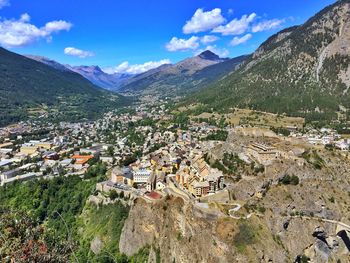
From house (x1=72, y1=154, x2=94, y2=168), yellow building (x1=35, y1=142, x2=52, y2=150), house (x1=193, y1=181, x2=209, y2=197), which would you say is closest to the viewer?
house (x1=193, y1=181, x2=209, y2=197)

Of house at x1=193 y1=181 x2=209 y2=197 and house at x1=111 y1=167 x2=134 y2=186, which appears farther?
house at x1=111 y1=167 x2=134 y2=186

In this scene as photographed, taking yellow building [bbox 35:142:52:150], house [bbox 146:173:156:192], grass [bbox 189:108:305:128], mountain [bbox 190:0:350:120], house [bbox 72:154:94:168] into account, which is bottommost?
house [bbox 72:154:94:168]

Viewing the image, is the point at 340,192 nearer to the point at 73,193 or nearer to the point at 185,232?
the point at 185,232

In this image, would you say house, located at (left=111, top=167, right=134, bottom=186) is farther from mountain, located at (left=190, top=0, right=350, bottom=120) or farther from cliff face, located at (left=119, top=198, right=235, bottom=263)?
mountain, located at (left=190, top=0, right=350, bottom=120)

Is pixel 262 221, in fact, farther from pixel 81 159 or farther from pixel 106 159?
pixel 81 159

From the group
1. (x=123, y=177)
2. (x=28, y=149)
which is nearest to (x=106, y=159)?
(x=123, y=177)

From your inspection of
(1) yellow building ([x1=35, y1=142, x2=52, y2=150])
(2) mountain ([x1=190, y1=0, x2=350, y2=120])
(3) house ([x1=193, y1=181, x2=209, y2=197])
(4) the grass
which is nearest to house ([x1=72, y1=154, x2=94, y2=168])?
(1) yellow building ([x1=35, y1=142, x2=52, y2=150])

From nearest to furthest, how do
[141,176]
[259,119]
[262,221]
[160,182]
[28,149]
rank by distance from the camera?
[262,221] < [160,182] < [141,176] < [28,149] < [259,119]

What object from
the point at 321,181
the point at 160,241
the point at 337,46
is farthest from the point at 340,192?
the point at 337,46

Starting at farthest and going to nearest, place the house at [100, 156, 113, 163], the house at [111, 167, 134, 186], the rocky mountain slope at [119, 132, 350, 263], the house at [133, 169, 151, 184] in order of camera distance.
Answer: the house at [100, 156, 113, 163] < the house at [111, 167, 134, 186] < the house at [133, 169, 151, 184] < the rocky mountain slope at [119, 132, 350, 263]
